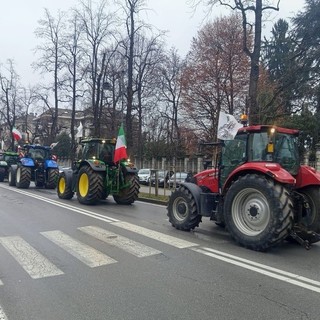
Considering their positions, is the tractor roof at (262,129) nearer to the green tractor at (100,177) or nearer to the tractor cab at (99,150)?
the green tractor at (100,177)

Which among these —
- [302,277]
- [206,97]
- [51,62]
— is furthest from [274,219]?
[51,62]

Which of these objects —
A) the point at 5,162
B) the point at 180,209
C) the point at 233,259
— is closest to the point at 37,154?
the point at 5,162

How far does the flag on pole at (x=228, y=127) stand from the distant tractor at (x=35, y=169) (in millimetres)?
13965

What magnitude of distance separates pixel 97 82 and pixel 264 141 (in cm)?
2215

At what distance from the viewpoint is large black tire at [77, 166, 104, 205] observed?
12984 mm

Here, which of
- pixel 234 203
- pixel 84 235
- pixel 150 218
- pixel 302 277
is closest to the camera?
pixel 302 277

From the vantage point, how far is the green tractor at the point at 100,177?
518 inches

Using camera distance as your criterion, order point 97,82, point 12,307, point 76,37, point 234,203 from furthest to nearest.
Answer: point 76,37
point 97,82
point 234,203
point 12,307

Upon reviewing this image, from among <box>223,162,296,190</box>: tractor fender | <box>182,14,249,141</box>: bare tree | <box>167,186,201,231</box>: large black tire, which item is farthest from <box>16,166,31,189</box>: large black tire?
<box>223,162,296,190</box>: tractor fender

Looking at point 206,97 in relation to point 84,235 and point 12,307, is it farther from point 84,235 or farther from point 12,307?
point 12,307

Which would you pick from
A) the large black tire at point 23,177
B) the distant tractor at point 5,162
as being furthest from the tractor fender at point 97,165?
the distant tractor at point 5,162

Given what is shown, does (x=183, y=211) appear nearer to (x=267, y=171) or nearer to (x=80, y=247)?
(x=267, y=171)

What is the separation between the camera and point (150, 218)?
10531mm

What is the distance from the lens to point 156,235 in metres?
8.02
